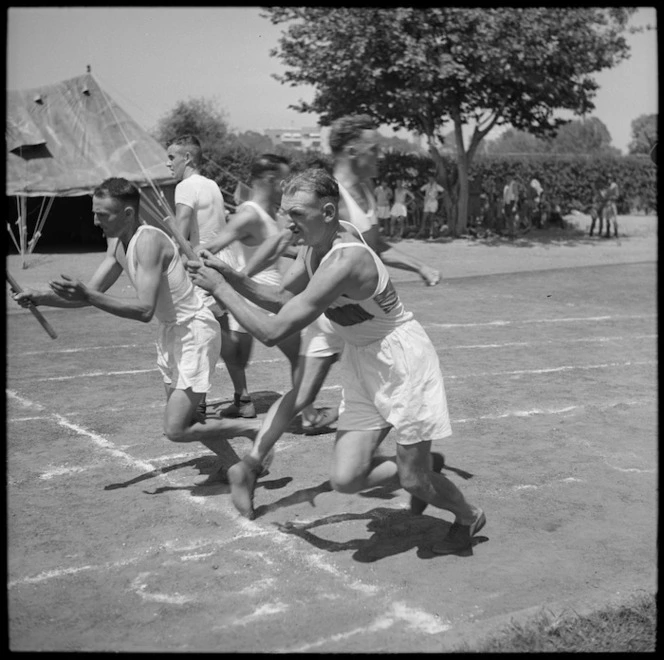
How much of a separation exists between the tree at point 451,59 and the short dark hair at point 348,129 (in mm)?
17870

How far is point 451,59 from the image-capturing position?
76.4 feet

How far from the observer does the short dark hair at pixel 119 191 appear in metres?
5.34

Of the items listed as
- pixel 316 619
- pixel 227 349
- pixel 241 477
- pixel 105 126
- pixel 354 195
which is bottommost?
pixel 316 619

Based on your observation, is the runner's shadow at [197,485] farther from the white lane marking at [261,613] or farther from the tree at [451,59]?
the tree at [451,59]

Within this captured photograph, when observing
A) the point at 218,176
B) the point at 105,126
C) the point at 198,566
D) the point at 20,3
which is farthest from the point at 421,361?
the point at 218,176

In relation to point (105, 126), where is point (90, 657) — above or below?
below

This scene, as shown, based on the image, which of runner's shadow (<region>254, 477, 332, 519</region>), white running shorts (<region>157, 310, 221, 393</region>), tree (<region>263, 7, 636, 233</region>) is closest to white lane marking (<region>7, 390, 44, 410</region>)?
white running shorts (<region>157, 310, 221, 393</region>)

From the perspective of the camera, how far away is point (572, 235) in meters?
29.4

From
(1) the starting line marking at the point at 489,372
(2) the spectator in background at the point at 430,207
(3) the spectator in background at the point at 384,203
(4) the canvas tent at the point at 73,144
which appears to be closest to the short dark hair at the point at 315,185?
(1) the starting line marking at the point at 489,372

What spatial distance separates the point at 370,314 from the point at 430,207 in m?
23.3

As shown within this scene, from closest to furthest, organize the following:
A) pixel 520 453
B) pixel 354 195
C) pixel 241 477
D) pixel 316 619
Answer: pixel 316 619, pixel 241 477, pixel 354 195, pixel 520 453

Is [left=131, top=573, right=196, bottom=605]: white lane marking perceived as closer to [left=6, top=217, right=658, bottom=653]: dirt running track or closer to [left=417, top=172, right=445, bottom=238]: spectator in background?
[left=6, top=217, right=658, bottom=653]: dirt running track

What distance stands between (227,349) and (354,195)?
204 centimetres

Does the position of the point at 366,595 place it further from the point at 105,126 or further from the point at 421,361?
the point at 105,126
